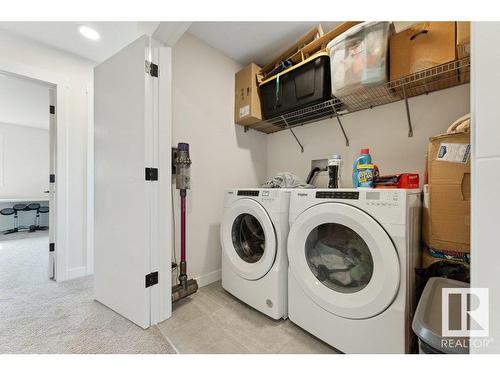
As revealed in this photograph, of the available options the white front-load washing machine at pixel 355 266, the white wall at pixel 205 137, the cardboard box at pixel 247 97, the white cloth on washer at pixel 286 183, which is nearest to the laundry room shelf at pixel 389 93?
the cardboard box at pixel 247 97

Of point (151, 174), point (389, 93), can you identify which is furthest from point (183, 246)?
point (389, 93)

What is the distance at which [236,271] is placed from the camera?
4.90 ft

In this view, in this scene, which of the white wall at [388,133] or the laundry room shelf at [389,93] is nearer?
the laundry room shelf at [389,93]

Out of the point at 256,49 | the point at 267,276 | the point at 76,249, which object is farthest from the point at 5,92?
the point at 267,276

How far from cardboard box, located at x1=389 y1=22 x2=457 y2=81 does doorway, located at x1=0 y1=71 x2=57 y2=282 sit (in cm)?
377

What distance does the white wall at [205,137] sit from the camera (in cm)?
170

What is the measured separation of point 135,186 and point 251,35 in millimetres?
1533

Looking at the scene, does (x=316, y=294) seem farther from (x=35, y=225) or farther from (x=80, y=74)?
(x=35, y=225)

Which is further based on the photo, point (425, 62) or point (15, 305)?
point (15, 305)

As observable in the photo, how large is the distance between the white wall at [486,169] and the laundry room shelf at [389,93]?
106cm

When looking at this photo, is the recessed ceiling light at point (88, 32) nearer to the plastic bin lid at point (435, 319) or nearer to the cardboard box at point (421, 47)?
the cardboard box at point (421, 47)

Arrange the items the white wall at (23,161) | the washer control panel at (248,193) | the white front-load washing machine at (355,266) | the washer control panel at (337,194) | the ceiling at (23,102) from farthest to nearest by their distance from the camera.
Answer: the white wall at (23,161) → the ceiling at (23,102) → the washer control panel at (248,193) → the washer control panel at (337,194) → the white front-load washing machine at (355,266)

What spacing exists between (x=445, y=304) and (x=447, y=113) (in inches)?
49.2
